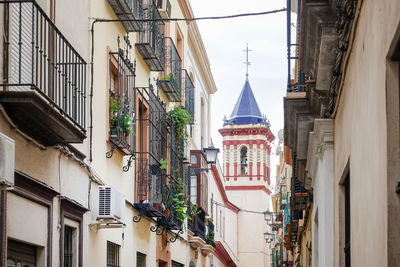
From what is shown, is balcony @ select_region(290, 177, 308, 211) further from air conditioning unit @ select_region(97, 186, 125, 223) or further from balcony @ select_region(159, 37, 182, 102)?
air conditioning unit @ select_region(97, 186, 125, 223)

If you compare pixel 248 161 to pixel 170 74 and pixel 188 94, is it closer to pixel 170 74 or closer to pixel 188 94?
pixel 188 94

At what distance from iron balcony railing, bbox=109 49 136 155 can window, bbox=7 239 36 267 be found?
342 centimetres

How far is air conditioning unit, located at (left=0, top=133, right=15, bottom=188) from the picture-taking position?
22.3ft

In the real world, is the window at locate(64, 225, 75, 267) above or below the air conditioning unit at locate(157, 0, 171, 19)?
below

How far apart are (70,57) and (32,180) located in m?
1.67

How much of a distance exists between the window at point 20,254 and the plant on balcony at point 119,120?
365cm

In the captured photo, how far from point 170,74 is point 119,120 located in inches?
198

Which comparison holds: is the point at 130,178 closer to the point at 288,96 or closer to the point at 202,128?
the point at 288,96

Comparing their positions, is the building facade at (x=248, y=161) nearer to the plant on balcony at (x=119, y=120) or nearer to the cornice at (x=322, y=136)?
the plant on balcony at (x=119, y=120)

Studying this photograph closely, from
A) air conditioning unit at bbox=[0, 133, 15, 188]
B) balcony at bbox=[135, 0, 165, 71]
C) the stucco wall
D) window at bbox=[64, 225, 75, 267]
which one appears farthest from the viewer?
balcony at bbox=[135, 0, 165, 71]

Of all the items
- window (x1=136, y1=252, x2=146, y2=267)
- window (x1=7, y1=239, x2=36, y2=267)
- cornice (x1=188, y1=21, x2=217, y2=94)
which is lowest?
window (x1=7, y1=239, x2=36, y2=267)

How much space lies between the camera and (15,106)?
7.72m

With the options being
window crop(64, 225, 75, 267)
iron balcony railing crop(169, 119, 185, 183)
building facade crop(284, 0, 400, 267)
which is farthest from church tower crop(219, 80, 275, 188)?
window crop(64, 225, 75, 267)

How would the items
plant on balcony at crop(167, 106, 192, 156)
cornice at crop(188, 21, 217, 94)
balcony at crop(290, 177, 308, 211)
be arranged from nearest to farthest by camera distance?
balcony at crop(290, 177, 308, 211)
plant on balcony at crop(167, 106, 192, 156)
cornice at crop(188, 21, 217, 94)
